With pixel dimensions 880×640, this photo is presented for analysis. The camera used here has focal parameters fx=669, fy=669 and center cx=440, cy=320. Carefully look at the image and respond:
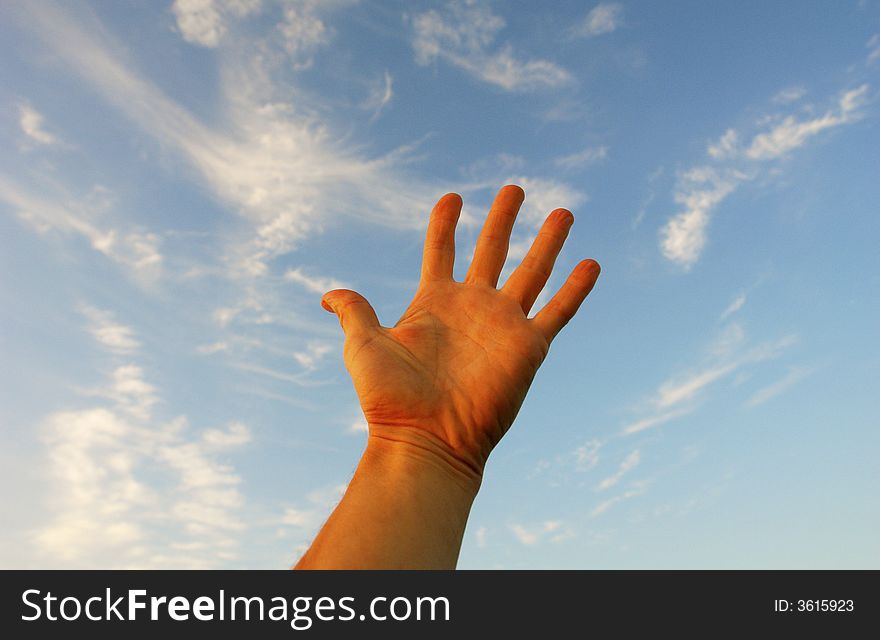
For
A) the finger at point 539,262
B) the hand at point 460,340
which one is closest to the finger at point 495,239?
the hand at point 460,340

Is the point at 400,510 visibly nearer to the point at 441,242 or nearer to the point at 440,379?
the point at 440,379

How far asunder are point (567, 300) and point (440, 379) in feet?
4.28

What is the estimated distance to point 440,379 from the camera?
4727mm

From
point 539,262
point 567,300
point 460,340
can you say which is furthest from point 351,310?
point 567,300

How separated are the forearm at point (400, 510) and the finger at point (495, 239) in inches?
62.8

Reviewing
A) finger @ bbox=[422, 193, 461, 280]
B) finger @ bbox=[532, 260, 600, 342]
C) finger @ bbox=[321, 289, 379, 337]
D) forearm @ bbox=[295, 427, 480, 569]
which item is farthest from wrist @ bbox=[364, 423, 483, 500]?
finger @ bbox=[422, 193, 461, 280]

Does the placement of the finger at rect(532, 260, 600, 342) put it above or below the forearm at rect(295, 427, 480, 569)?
above

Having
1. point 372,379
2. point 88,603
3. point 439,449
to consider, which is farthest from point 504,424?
point 88,603

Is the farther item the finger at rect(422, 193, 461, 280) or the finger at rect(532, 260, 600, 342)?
the finger at rect(422, 193, 461, 280)

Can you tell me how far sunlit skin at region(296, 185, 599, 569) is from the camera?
3879mm

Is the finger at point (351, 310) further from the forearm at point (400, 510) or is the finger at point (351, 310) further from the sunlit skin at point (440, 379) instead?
the forearm at point (400, 510)

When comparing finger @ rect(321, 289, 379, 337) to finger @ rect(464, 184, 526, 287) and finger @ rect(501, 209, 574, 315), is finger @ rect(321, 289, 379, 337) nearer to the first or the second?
finger @ rect(464, 184, 526, 287)

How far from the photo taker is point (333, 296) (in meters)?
5.33

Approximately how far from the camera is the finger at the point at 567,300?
16.8ft
